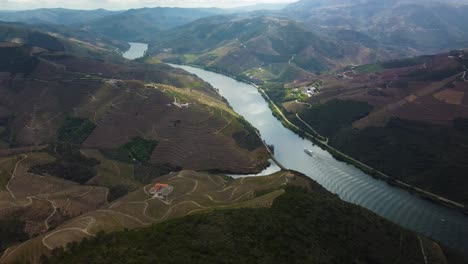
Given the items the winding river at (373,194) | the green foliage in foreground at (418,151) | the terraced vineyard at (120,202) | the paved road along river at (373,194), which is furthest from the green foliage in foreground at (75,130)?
the green foliage in foreground at (418,151)

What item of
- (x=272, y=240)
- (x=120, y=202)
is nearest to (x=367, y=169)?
(x=272, y=240)

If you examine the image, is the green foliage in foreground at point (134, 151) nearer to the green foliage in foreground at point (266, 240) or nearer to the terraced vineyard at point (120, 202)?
the terraced vineyard at point (120, 202)

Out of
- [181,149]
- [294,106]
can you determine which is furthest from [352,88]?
[181,149]

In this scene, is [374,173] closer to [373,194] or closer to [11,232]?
[373,194]

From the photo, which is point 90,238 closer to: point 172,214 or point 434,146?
point 172,214

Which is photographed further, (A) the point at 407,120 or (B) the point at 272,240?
(A) the point at 407,120

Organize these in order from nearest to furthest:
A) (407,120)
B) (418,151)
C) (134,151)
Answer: (418,151) → (134,151) → (407,120)
